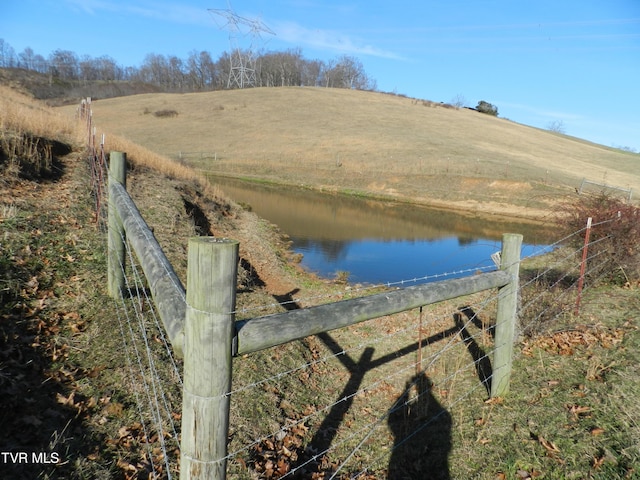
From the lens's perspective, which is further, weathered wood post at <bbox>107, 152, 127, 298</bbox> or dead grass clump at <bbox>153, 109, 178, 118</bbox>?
dead grass clump at <bbox>153, 109, 178, 118</bbox>

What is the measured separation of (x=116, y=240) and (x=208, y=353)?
423cm

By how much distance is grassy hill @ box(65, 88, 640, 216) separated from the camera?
104 feet

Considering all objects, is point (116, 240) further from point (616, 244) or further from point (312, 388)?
point (616, 244)

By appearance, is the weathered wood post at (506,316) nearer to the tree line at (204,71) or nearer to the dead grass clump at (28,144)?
the dead grass clump at (28,144)

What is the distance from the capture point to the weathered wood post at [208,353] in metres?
1.73

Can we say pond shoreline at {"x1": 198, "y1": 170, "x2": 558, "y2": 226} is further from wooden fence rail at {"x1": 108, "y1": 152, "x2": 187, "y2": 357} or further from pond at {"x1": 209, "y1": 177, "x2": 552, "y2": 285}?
wooden fence rail at {"x1": 108, "y1": 152, "x2": 187, "y2": 357}

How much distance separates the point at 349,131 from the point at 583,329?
150 feet

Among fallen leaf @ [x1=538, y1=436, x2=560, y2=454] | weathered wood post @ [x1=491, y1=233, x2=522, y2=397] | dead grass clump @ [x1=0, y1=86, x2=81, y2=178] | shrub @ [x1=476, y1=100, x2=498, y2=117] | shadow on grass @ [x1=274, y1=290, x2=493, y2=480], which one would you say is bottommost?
shadow on grass @ [x1=274, y1=290, x2=493, y2=480]

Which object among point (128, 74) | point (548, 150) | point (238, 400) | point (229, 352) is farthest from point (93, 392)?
point (128, 74)

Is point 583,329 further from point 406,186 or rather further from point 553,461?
point 406,186

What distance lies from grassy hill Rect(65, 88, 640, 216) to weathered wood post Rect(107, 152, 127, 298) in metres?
17.8

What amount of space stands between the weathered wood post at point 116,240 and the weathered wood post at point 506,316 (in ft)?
14.5

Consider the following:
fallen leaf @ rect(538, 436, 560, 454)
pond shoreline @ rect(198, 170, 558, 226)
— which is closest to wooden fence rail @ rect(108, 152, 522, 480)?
fallen leaf @ rect(538, 436, 560, 454)

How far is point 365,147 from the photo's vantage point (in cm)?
4262
